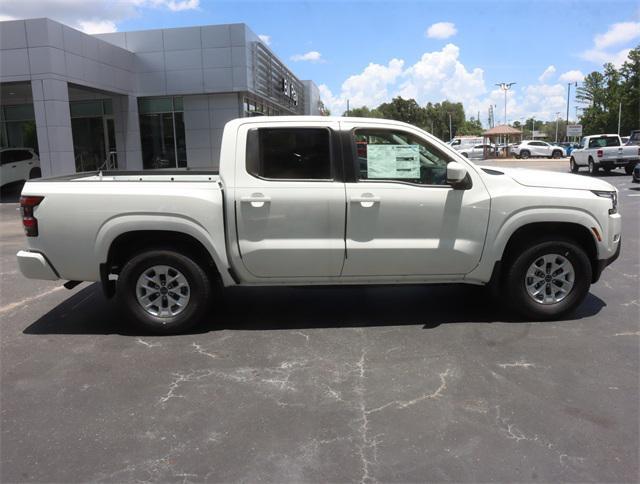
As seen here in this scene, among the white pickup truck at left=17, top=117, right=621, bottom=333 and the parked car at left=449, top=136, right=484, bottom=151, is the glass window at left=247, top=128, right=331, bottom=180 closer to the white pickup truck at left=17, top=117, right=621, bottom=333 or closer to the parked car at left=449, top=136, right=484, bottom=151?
the white pickup truck at left=17, top=117, right=621, bottom=333

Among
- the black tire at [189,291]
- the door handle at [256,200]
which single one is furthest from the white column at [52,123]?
the door handle at [256,200]

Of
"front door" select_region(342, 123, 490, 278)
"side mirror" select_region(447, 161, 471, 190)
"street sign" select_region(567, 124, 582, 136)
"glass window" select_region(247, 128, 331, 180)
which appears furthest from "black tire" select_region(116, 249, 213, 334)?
"street sign" select_region(567, 124, 582, 136)

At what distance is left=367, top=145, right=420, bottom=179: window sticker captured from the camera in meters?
4.95

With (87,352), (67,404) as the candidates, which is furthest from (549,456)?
(87,352)

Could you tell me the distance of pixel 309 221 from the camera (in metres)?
4.84

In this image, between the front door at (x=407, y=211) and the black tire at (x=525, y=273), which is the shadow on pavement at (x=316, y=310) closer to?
the black tire at (x=525, y=273)

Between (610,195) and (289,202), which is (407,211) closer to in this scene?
(289,202)

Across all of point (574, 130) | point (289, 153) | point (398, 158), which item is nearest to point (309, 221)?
point (289, 153)

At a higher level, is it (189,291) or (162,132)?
(162,132)

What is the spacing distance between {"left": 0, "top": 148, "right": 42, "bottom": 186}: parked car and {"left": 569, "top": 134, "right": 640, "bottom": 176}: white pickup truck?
924 inches

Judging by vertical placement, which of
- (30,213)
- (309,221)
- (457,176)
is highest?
(457,176)

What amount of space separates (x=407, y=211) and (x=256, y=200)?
1.36 metres

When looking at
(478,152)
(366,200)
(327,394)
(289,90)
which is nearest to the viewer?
(327,394)

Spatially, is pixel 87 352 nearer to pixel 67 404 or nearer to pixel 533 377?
pixel 67 404
